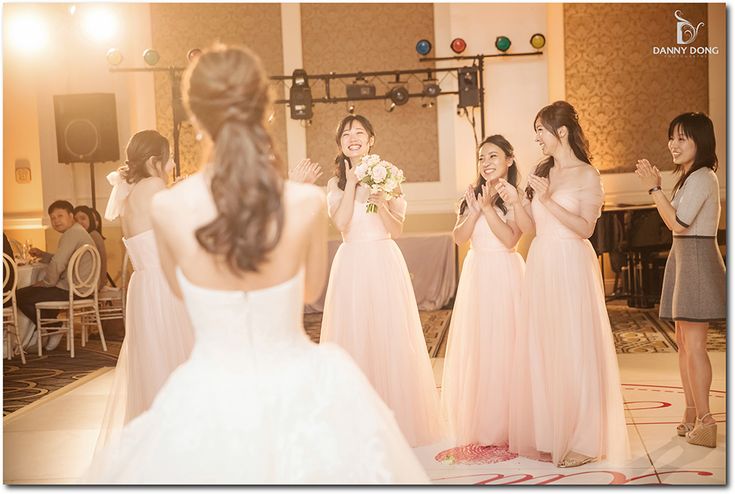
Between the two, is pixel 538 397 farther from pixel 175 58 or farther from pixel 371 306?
pixel 175 58

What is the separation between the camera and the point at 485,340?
4023 mm

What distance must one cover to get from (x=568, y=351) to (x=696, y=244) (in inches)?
32.4

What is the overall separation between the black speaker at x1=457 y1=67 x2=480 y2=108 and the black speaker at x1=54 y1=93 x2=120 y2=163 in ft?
12.4

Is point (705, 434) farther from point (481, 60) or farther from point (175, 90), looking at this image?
point (175, 90)

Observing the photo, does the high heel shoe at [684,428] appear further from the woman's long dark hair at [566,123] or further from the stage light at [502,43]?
the stage light at [502,43]

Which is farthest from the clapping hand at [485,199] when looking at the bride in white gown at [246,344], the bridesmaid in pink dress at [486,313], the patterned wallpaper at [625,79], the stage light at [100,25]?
the stage light at [100,25]

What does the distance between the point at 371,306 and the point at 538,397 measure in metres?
0.89

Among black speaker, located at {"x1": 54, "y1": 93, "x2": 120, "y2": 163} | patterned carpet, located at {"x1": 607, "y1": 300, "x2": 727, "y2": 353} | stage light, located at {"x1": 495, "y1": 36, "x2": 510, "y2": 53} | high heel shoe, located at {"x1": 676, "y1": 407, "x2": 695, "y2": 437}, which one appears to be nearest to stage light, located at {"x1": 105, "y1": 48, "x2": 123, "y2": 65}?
black speaker, located at {"x1": 54, "y1": 93, "x2": 120, "y2": 163}

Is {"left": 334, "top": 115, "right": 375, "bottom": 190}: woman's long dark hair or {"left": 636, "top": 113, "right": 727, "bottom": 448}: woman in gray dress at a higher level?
{"left": 334, "top": 115, "right": 375, "bottom": 190}: woman's long dark hair

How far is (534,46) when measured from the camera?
31.1 ft

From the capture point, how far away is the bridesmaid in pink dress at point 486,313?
4.00 meters

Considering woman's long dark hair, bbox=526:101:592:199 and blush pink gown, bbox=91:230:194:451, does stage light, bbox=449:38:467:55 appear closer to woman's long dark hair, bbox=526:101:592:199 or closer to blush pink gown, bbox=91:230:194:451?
woman's long dark hair, bbox=526:101:592:199

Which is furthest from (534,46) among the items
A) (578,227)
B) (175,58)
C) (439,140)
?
(578,227)

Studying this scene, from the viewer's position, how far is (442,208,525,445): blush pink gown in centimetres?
399
